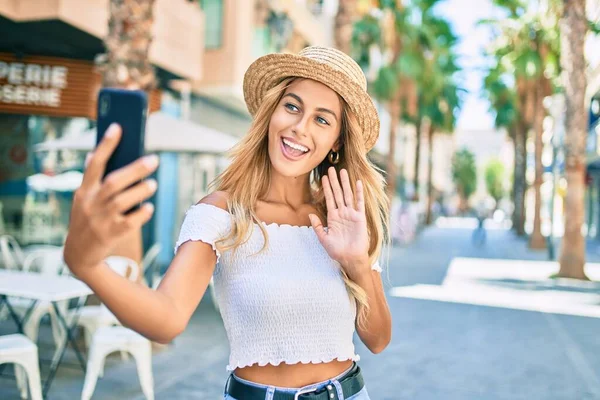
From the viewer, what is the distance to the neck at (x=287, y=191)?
224cm

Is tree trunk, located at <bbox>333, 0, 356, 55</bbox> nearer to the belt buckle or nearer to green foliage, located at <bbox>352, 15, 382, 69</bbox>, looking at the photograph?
green foliage, located at <bbox>352, 15, 382, 69</bbox>

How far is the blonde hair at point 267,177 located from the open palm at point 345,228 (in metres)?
0.13

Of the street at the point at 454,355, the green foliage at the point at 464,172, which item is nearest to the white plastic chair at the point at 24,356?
the street at the point at 454,355

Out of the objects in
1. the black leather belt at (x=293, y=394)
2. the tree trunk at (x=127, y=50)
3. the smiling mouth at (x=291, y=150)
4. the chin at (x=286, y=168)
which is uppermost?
the tree trunk at (x=127, y=50)

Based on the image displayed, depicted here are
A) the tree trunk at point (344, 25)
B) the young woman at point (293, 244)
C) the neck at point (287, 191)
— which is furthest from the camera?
the tree trunk at point (344, 25)

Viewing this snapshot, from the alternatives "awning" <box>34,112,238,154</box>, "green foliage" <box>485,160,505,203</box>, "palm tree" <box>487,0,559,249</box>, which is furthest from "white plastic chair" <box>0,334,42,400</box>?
"green foliage" <box>485,160,505,203</box>

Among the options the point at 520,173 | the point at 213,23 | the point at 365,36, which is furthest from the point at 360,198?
the point at 520,173

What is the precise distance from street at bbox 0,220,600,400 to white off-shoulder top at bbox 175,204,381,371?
37.1 inches

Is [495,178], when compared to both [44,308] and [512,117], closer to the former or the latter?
[512,117]

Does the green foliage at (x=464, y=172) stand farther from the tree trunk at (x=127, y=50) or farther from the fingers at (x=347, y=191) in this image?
the fingers at (x=347, y=191)

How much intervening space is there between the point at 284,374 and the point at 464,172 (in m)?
113

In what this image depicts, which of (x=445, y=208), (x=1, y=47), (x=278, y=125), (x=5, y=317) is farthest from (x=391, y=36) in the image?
(x=445, y=208)

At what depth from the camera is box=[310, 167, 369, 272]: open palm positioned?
6.35ft

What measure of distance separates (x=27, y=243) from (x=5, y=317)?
19.7 feet
